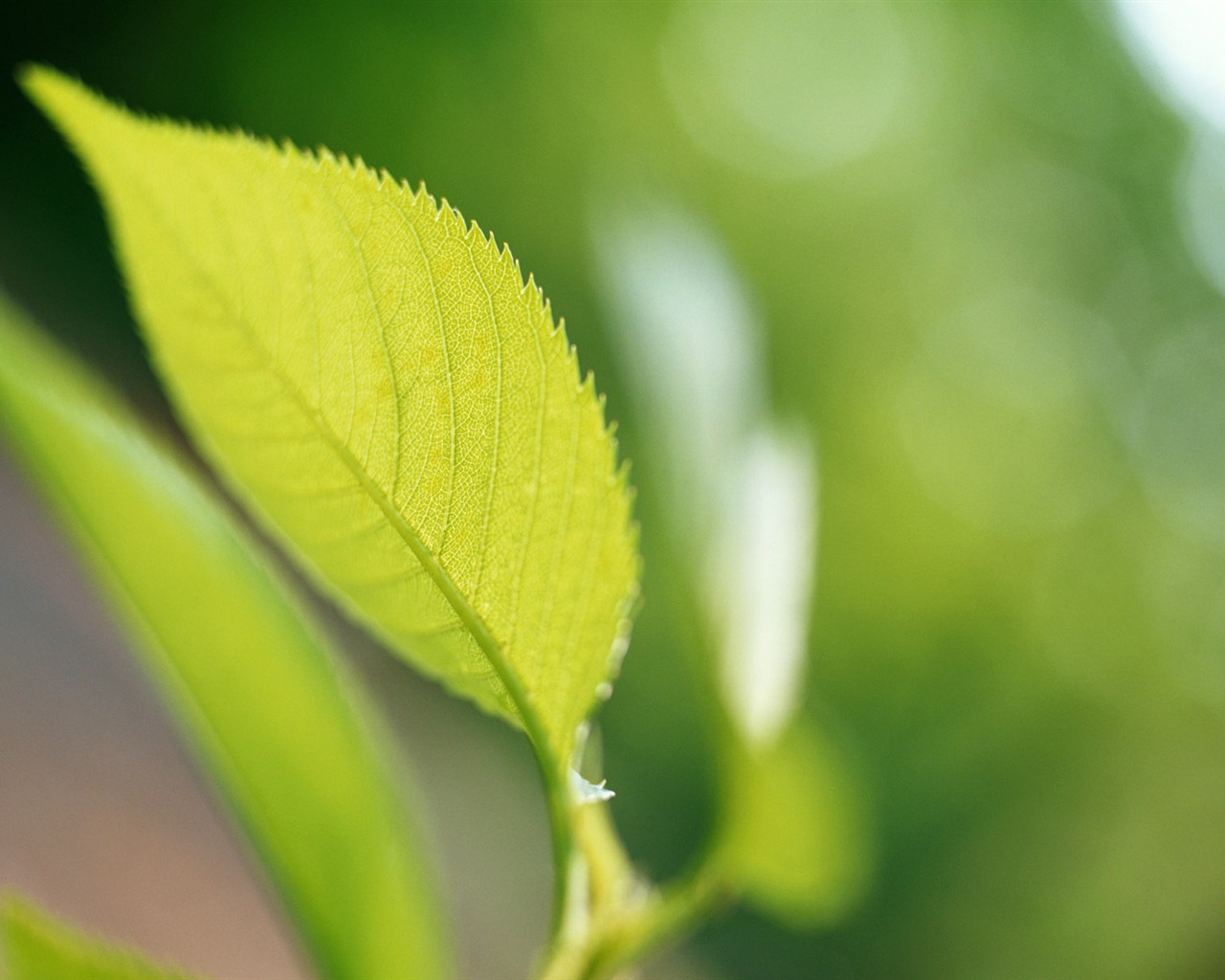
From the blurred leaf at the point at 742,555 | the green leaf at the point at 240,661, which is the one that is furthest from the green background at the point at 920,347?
the green leaf at the point at 240,661

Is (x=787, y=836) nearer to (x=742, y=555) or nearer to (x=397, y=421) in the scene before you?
(x=742, y=555)

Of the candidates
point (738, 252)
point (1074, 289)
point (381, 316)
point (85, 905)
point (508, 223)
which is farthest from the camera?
point (1074, 289)

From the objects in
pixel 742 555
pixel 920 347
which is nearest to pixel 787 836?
pixel 742 555

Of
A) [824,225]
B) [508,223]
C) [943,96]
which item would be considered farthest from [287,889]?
[943,96]

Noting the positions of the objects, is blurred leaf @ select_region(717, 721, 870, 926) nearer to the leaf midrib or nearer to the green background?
the leaf midrib

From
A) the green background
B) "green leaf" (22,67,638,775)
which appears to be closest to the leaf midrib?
"green leaf" (22,67,638,775)

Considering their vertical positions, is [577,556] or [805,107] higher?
[805,107]

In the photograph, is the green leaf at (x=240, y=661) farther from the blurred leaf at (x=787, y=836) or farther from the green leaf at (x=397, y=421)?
the blurred leaf at (x=787, y=836)

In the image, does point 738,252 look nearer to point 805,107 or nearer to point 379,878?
point 805,107
